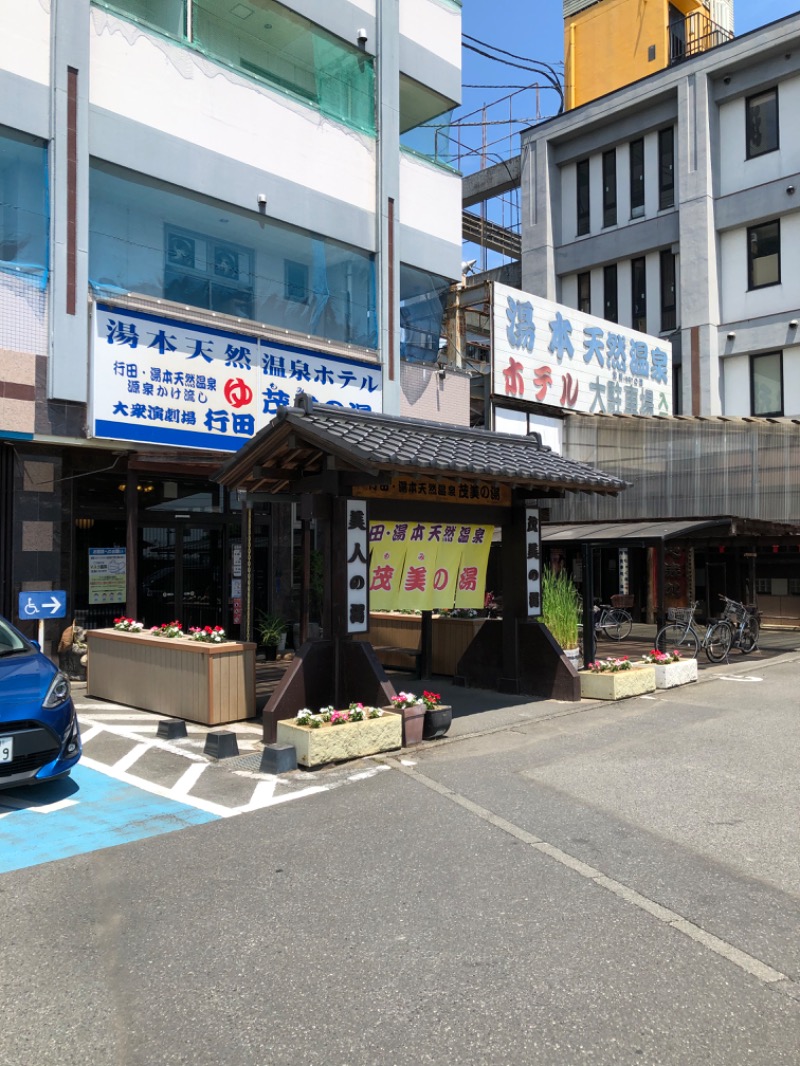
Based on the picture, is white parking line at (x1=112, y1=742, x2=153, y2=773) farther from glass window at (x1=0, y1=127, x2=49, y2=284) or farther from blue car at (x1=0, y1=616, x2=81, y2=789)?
glass window at (x1=0, y1=127, x2=49, y2=284)

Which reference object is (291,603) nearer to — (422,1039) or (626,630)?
(626,630)

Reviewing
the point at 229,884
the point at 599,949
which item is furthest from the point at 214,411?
the point at 599,949

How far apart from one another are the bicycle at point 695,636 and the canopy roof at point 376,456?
603 centimetres

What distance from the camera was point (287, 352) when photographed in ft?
53.8

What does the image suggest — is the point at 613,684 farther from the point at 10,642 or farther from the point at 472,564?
the point at 10,642

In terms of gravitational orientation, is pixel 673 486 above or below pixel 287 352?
below

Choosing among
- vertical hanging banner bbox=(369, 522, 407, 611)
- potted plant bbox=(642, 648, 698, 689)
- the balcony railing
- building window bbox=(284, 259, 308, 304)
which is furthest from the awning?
the balcony railing

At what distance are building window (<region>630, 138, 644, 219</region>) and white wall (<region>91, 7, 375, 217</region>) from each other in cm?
1470

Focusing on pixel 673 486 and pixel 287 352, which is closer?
pixel 287 352

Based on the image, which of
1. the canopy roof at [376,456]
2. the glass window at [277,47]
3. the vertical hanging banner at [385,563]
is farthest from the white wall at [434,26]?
the vertical hanging banner at [385,563]

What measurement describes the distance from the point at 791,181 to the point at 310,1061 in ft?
95.1

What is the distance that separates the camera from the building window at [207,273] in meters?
15.0

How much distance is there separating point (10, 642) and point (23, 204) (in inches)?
323

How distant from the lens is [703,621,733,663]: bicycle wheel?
16.8 meters
